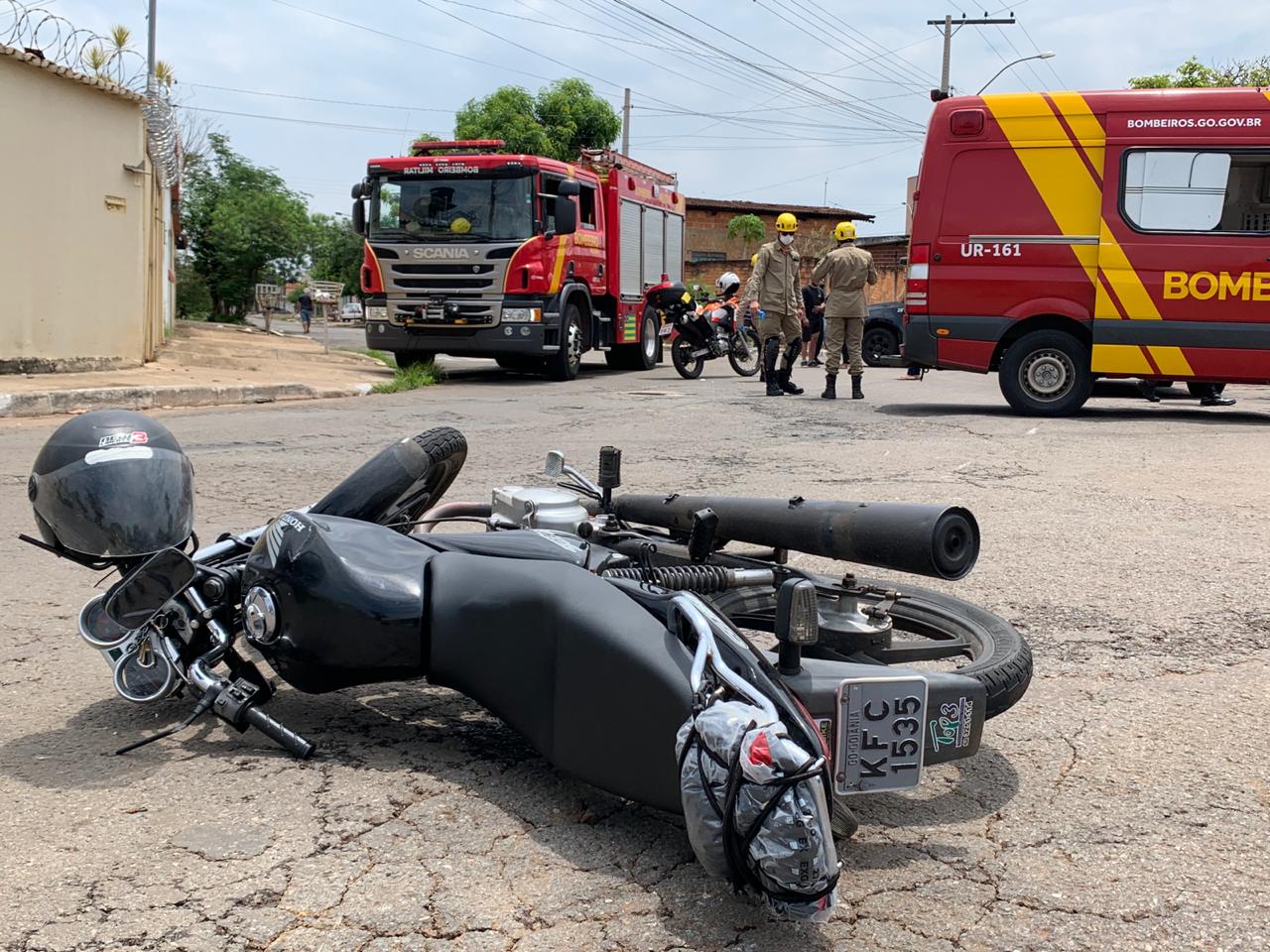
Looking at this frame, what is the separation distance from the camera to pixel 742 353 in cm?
1797

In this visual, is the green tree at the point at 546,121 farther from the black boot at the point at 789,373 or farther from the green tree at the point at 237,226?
the black boot at the point at 789,373

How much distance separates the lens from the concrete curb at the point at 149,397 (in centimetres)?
1052

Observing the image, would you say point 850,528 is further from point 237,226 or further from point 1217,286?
point 237,226

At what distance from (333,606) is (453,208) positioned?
12661 mm

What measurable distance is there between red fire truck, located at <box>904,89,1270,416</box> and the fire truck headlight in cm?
531

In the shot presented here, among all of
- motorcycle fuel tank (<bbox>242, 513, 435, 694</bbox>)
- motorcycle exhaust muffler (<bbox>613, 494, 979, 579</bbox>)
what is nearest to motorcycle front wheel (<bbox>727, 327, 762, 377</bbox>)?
motorcycle exhaust muffler (<bbox>613, 494, 979, 579</bbox>)

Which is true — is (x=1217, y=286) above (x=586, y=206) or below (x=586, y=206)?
below

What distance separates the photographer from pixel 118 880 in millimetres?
2244

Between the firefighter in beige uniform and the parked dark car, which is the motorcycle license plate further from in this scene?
the parked dark car

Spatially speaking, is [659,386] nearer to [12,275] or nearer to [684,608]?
[12,275]

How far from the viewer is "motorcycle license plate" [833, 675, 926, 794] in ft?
7.14

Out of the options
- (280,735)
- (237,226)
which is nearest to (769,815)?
(280,735)

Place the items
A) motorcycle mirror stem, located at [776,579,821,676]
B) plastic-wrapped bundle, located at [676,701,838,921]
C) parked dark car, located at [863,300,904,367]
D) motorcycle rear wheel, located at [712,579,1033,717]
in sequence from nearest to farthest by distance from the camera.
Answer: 1. plastic-wrapped bundle, located at [676,701,838,921]
2. motorcycle mirror stem, located at [776,579,821,676]
3. motorcycle rear wheel, located at [712,579,1033,717]
4. parked dark car, located at [863,300,904,367]

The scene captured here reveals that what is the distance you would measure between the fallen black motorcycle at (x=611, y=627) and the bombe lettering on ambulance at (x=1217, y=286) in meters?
8.29
